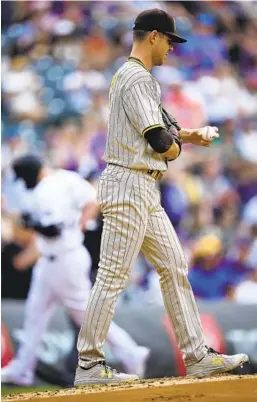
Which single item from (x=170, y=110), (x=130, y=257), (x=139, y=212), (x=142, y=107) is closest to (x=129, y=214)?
(x=139, y=212)

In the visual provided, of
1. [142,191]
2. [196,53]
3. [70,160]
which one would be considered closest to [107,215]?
[142,191]

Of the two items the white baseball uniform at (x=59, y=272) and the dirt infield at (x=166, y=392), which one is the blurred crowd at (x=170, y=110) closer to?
the white baseball uniform at (x=59, y=272)

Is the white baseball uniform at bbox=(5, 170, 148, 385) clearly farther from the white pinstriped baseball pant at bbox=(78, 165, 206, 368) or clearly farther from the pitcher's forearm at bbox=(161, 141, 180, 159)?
the pitcher's forearm at bbox=(161, 141, 180, 159)

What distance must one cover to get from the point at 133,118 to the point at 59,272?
9.61 feet

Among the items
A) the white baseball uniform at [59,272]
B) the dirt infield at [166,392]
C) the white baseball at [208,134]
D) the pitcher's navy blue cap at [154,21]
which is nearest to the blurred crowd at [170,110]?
the white baseball uniform at [59,272]

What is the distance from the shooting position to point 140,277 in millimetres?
6086

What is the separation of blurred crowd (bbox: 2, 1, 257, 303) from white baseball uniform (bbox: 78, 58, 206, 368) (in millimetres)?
2641

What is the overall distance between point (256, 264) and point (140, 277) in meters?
0.83

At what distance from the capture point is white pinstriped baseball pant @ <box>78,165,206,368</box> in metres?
3.29

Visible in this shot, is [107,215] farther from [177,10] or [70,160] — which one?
[177,10]

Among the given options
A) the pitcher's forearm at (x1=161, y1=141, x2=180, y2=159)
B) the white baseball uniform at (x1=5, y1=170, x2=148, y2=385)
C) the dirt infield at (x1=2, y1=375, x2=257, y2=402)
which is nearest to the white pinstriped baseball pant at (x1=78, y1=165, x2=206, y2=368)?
the pitcher's forearm at (x1=161, y1=141, x2=180, y2=159)

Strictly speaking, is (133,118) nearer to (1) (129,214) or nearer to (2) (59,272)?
(1) (129,214)

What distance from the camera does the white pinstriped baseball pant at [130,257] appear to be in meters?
3.29

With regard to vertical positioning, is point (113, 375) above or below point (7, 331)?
below
